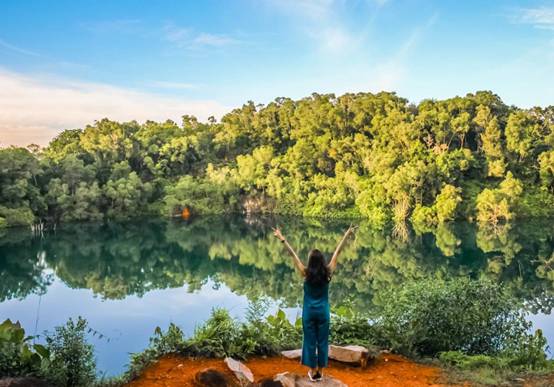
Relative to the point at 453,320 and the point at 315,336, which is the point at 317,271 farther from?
the point at 453,320

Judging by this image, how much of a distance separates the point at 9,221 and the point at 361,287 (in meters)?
24.2

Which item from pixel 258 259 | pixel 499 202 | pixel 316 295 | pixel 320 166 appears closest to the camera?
pixel 316 295

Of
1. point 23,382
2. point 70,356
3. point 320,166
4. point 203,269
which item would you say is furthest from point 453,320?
point 320,166

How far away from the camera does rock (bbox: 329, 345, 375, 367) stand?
4.95 m

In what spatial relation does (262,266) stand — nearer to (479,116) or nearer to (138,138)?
(479,116)

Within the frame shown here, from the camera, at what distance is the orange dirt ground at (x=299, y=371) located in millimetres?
4568

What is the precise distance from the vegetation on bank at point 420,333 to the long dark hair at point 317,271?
5.00 ft

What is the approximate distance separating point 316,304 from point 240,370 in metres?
1.08

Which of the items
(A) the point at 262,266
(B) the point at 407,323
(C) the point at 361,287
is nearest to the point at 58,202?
(A) the point at 262,266

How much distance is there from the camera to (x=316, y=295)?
4039 mm

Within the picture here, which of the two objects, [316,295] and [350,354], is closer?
[316,295]

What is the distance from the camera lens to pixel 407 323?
5.75 meters

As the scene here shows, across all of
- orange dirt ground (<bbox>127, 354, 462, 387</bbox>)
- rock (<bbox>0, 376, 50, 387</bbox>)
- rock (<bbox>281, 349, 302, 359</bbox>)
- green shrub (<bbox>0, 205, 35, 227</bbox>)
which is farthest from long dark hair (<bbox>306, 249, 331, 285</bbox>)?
green shrub (<bbox>0, 205, 35, 227</bbox>)

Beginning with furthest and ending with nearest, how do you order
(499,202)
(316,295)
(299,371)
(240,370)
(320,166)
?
1. (320,166)
2. (499,202)
3. (299,371)
4. (240,370)
5. (316,295)
